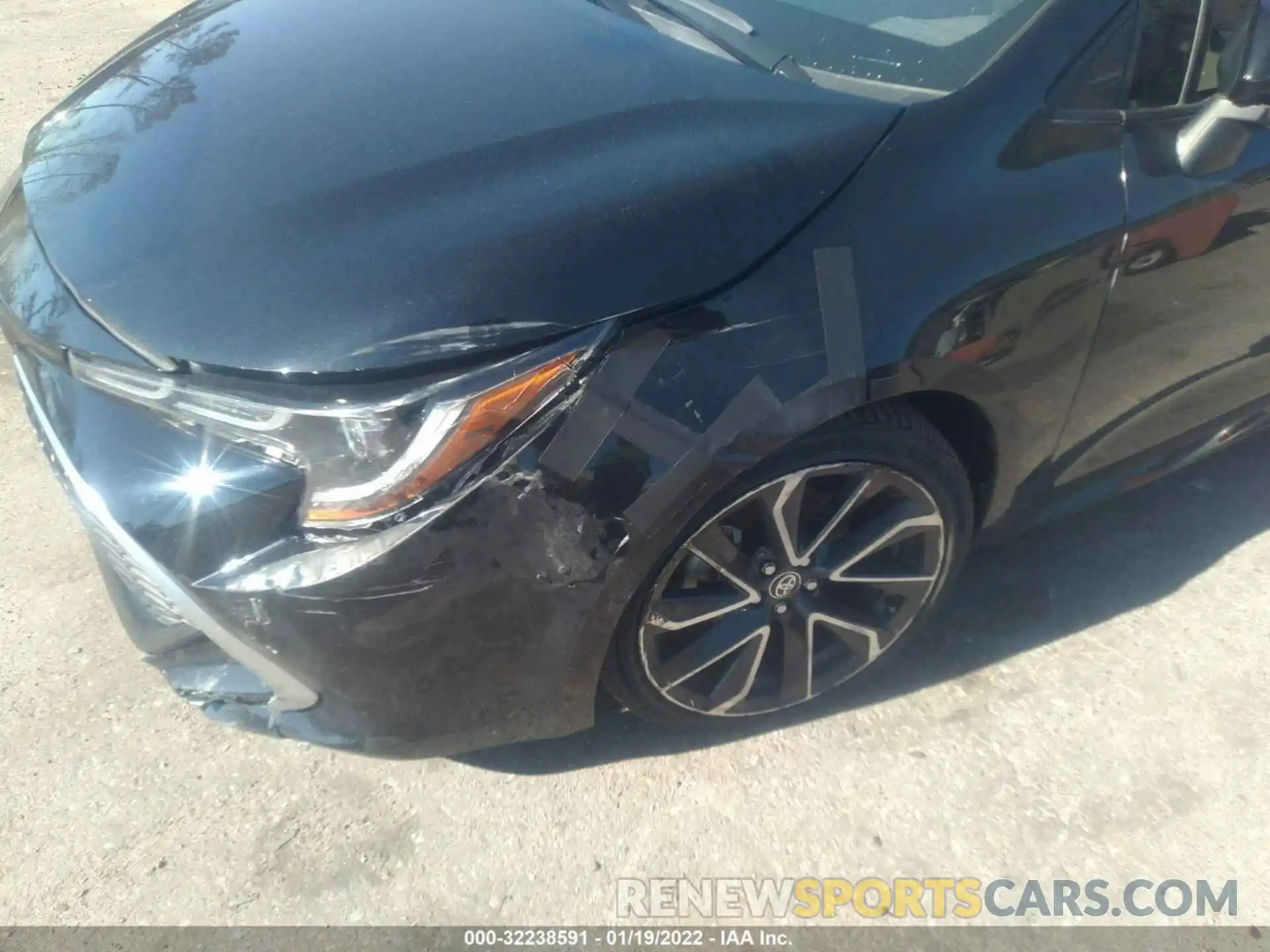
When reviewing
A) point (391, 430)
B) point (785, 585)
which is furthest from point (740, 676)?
point (391, 430)

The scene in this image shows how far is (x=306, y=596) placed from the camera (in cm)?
169

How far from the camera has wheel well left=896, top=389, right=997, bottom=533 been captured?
6.60 ft

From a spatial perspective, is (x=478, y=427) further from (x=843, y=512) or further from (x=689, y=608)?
(x=843, y=512)

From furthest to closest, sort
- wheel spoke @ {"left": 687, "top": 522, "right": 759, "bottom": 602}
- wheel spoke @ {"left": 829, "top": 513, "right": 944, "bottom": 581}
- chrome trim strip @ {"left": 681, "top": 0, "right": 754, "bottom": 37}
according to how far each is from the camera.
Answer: chrome trim strip @ {"left": 681, "top": 0, "right": 754, "bottom": 37}, wheel spoke @ {"left": 829, "top": 513, "right": 944, "bottom": 581}, wheel spoke @ {"left": 687, "top": 522, "right": 759, "bottom": 602}

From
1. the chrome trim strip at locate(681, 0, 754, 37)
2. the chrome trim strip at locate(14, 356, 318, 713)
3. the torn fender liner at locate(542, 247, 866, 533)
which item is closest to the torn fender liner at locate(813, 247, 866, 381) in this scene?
the torn fender liner at locate(542, 247, 866, 533)

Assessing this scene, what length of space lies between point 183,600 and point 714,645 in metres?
0.97

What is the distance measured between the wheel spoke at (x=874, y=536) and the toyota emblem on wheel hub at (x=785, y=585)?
83mm

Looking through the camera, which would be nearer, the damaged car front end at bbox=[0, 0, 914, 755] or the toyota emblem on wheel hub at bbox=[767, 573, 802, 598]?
the damaged car front end at bbox=[0, 0, 914, 755]

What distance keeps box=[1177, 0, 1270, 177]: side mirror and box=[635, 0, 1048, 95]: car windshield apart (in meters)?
0.40

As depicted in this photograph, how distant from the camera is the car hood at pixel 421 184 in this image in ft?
5.49

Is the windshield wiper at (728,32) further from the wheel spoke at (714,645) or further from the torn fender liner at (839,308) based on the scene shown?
the wheel spoke at (714,645)

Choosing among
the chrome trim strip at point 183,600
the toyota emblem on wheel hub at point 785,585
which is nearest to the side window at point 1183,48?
the toyota emblem on wheel hub at point 785,585

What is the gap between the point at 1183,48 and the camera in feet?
6.70

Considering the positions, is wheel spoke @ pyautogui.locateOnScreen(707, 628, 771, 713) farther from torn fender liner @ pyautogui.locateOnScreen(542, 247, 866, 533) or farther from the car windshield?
the car windshield
